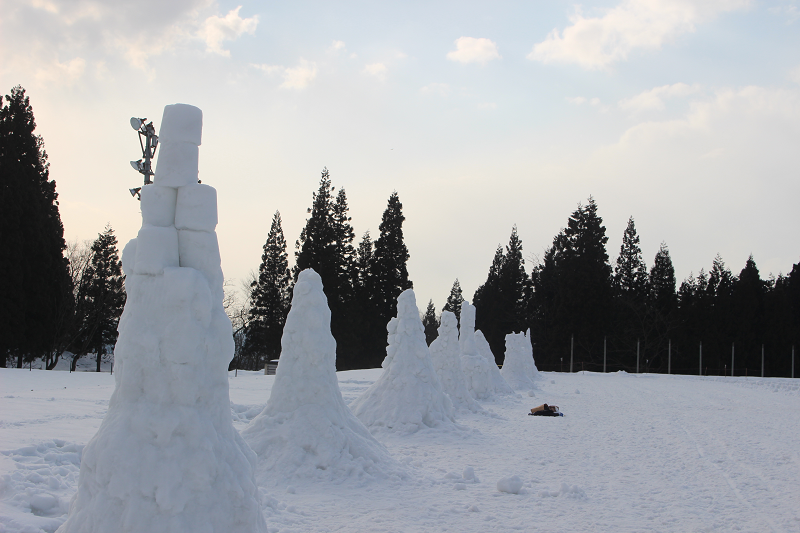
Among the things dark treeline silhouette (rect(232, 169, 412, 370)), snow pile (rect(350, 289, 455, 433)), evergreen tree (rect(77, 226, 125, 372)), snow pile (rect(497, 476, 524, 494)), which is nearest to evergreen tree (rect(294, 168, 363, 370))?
dark treeline silhouette (rect(232, 169, 412, 370))

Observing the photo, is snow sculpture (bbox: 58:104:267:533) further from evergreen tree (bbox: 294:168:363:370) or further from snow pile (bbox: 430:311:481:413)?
evergreen tree (bbox: 294:168:363:370)

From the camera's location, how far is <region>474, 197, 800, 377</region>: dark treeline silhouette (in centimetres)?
5862

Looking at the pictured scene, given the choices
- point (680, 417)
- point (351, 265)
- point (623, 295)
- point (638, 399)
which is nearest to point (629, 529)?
point (680, 417)

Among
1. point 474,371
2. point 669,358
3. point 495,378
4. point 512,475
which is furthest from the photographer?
point 669,358

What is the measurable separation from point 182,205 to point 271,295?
4322cm

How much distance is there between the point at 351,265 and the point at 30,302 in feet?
75.7

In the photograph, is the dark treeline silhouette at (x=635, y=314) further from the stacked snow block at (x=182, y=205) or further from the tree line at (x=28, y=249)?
the stacked snow block at (x=182, y=205)

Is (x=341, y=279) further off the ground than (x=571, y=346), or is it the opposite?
(x=341, y=279)

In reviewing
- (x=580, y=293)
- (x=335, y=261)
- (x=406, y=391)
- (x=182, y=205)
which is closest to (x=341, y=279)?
(x=335, y=261)

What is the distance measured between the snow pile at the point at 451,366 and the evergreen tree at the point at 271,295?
1085 inches

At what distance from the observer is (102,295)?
39406 mm

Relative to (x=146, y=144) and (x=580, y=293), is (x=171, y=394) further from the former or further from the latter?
(x=580, y=293)

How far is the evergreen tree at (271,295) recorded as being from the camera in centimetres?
4628

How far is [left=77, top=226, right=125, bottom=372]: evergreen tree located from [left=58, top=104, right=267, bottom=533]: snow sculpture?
119ft
